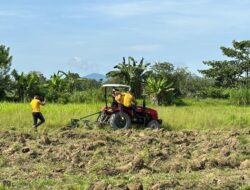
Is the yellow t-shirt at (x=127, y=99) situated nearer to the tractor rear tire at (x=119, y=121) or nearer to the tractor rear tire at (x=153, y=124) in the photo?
the tractor rear tire at (x=119, y=121)

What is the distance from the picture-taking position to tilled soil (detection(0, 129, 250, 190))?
7.07 meters

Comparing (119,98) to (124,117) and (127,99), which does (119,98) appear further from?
(124,117)

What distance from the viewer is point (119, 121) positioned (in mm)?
16156

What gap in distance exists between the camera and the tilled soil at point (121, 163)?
23.2 feet

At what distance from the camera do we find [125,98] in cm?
1639

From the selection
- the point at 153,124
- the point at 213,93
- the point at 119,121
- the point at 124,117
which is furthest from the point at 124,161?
the point at 213,93

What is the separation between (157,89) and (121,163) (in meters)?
26.2

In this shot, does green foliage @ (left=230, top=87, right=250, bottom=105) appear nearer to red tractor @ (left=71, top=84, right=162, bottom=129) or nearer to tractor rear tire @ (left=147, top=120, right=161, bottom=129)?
red tractor @ (left=71, top=84, right=162, bottom=129)

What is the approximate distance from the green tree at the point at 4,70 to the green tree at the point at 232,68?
1705cm

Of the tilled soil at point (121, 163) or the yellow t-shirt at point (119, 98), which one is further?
the yellow t-shirt at point (119, 98)

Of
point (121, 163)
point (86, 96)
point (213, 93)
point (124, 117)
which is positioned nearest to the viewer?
point (121, 163)

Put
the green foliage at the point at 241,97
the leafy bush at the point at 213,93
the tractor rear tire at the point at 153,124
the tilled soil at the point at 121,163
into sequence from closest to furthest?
the tilled soil at the point at 121,163, the tractor rear tire at the point at 153,124, the green foliage at the point at 241,97, the leafy bush at the point at 213,93

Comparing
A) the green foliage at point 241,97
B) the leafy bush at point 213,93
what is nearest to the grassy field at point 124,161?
the green foliage at point 241,97

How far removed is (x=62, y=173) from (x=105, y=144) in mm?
3563
